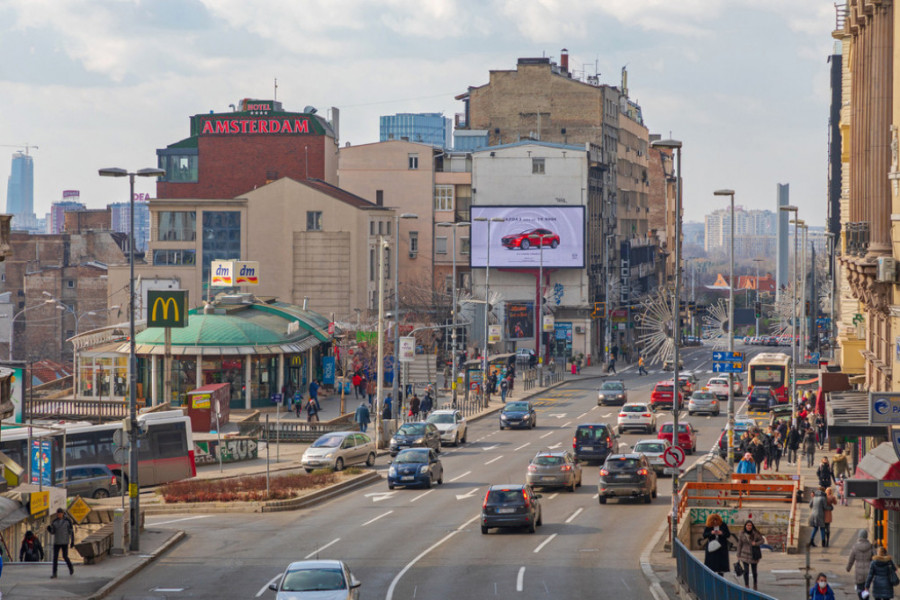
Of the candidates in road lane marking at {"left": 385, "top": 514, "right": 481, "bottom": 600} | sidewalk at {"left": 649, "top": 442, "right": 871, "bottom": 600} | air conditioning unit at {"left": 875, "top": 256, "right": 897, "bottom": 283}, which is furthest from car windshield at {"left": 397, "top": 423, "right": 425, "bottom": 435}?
air conditioning unit at {"left": 875, "top": 256, "right": 897, "bottom": 283}

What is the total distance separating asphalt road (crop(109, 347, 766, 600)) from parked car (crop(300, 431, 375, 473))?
3.25 metres

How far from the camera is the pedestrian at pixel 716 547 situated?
91.1 feet

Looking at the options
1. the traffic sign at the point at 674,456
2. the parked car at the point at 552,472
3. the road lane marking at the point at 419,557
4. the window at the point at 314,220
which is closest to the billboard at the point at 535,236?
the window at the point at 314,220

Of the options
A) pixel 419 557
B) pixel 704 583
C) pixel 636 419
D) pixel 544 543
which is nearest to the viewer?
pixel 704 583

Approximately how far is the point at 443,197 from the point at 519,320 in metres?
13.0

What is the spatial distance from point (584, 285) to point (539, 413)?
40.6 metres

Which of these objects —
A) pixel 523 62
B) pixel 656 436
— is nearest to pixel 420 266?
pixel 523 62

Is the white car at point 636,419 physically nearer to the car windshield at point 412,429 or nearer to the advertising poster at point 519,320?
the car windshield at point 412,429

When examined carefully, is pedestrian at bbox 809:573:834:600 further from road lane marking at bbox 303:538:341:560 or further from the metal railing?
road lane marking at bbox 303:538:341:560

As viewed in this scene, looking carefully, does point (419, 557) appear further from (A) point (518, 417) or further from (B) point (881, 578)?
(A) point (518, 417)

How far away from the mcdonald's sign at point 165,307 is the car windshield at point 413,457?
14.5m

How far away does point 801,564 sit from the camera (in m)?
31.6

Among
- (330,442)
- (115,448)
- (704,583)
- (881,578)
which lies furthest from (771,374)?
(704,583)

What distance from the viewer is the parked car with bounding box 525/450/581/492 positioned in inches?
1716
